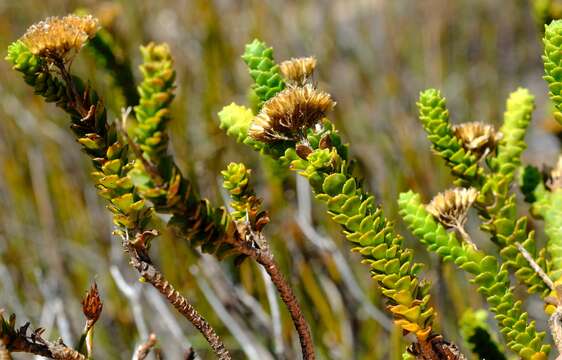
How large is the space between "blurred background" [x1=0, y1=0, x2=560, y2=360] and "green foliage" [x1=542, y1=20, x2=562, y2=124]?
395 millimetres

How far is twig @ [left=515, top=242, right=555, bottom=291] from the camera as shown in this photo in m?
0.49

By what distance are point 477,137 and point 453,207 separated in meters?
0.06

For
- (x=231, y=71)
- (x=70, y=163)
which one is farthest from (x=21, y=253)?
(x=231, y=71)

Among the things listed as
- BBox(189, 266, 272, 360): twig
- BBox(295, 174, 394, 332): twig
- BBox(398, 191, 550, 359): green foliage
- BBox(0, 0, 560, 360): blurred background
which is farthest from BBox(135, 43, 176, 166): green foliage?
BBox(295, 174, 394, 332): twig

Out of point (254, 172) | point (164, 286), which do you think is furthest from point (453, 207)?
point (254, 172)

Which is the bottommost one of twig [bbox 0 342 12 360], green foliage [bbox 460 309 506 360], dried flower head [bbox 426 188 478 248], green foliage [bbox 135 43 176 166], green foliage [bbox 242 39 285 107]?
twig [bbox 0 342 12 360]

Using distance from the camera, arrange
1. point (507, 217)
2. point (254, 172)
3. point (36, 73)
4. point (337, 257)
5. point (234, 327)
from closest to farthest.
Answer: point (36, 73)
point (507, 217)
point (234, 327)
point (337, 257)
point (254, 172)

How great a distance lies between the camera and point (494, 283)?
477 millimetres

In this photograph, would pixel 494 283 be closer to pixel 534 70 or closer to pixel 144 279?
pixel 144 279

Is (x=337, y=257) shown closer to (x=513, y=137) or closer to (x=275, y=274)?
(x=513, y=137)

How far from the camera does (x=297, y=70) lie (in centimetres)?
45

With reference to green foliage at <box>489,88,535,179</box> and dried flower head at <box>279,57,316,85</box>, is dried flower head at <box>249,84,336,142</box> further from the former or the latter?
green foliage at <box>489,88,535,179</box>

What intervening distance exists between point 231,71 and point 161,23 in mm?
579

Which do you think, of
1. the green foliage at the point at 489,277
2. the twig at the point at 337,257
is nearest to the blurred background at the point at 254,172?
the twig at the point at 337,257
